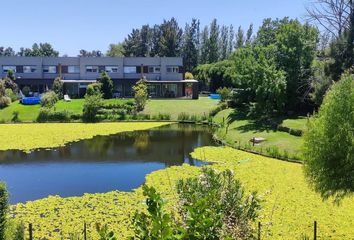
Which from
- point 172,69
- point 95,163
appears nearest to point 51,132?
point 95,163

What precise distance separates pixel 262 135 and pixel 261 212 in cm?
1716

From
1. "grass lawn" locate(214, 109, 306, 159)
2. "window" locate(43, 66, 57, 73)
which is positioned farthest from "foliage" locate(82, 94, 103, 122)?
"window" locate(43, 66, 57, 73)

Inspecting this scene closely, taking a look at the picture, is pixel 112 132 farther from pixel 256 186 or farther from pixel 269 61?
pixel 256 186

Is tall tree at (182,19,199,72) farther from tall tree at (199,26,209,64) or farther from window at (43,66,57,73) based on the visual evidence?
window at (43,66,57,73)

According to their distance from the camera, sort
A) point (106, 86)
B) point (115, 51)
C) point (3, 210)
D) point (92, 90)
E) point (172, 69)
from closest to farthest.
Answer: point (3, 210) → point (92, 90) → point (106, 86) → point (172, 69) → point (115, 51)

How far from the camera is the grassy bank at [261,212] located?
13.9m

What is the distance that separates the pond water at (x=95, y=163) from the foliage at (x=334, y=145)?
9713mm

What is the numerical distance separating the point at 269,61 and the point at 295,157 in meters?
16.0

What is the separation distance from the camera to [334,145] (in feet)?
41.3

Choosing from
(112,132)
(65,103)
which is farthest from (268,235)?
(65,103)

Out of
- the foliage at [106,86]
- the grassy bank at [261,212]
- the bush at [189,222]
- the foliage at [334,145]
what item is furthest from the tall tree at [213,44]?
the bush at [189,222]

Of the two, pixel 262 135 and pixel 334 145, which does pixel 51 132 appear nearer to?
pixel 262 135

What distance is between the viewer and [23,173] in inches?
903

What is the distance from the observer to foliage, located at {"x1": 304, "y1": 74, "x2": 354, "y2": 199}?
1253cm
